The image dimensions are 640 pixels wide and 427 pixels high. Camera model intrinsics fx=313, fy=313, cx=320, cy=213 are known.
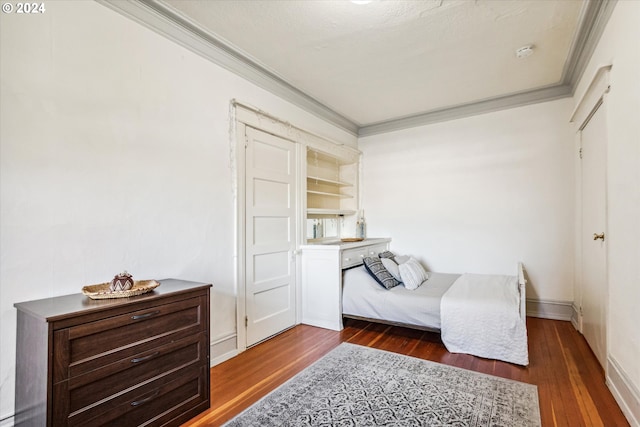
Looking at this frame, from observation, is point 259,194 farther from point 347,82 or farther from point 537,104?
point 537,104

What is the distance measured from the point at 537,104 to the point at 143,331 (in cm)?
458

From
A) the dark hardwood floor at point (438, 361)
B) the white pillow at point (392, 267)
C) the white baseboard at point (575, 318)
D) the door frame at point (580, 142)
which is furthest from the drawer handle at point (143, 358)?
the white baseboard at point (575, 318)

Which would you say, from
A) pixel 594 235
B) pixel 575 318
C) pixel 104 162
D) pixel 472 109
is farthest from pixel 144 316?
pixel 472 109

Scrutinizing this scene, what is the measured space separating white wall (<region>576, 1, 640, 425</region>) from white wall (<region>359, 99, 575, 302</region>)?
65.6 inches

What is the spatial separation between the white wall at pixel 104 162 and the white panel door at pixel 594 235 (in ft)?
9.71

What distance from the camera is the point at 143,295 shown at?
1722mm

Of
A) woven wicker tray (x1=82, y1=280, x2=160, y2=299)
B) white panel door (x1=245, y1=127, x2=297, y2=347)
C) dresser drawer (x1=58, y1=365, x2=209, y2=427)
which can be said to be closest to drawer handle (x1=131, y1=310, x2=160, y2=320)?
woven wicker tray (x1=82, y1=280, x2=160, y2=299)

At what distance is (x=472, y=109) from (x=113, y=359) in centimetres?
450

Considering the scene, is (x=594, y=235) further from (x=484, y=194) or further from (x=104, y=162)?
(x=104, y=162)

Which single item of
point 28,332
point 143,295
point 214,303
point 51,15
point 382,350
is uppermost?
point 51,15

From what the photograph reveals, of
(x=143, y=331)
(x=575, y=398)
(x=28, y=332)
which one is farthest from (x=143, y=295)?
(x=575, y=398)

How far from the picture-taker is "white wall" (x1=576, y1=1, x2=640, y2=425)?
1.71m

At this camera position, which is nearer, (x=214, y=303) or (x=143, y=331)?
(x=143, y=331)

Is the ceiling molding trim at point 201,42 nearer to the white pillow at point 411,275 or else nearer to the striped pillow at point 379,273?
the striped pillow at point 379,273
